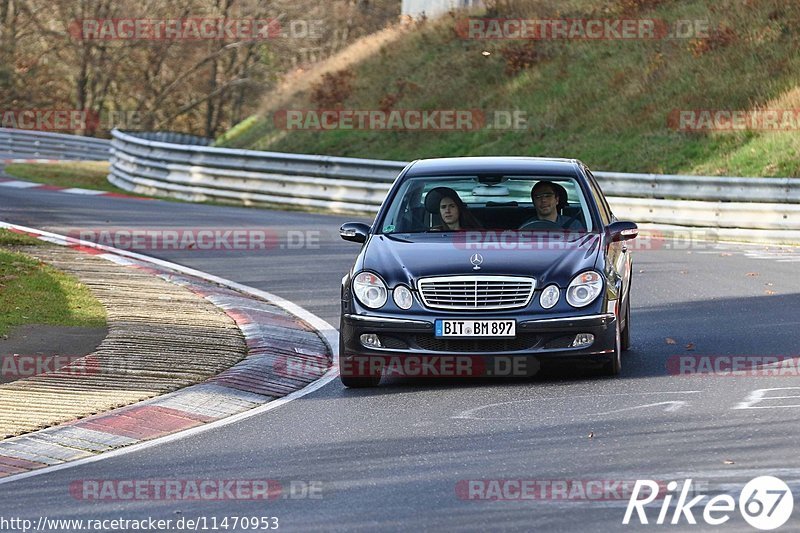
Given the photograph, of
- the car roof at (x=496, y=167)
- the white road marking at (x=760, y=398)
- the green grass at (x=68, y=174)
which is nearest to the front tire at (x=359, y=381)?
the car roof at (x=496, y=167)

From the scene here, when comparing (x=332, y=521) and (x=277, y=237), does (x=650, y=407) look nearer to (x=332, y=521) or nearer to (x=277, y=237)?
(x=332, y=521)

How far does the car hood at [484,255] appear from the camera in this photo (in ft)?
32.3

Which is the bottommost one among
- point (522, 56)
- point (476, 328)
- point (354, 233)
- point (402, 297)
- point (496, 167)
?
point (476, 328)

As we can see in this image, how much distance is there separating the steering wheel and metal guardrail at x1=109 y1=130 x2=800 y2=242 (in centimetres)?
1101

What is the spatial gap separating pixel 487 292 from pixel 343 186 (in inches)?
690

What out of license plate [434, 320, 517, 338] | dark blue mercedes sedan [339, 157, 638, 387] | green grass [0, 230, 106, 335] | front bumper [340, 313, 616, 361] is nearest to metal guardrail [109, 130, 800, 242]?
green grass [0, 230, 106, 335]

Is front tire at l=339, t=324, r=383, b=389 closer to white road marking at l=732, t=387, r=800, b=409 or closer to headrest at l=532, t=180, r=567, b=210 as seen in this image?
headrest at l=532, t=180, r=567, b=210

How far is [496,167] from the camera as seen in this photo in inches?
441

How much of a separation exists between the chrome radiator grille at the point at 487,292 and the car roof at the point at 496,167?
156 cm

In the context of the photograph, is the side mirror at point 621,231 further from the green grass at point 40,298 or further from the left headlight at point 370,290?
the green grass at point 40,298

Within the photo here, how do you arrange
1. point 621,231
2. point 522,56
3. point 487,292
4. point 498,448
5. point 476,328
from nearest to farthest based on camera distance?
point 498,448 → point 476,328 → point 487,292 → point 621,231 → point 522,56

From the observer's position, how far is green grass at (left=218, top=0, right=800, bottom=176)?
28.4 metres

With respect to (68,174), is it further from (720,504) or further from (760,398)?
(720,504)

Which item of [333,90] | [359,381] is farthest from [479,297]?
[333,90]
